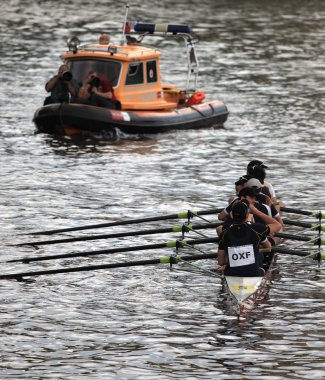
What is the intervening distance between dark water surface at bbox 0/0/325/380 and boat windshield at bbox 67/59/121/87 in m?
1.76

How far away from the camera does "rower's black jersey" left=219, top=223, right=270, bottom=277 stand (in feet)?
59.2

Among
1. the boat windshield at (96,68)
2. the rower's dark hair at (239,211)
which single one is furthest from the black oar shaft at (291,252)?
the boat windshield at (96,68)

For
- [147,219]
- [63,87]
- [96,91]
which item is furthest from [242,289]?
[63,87]

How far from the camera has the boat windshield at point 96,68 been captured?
107 ft

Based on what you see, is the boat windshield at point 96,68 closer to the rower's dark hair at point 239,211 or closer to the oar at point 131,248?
the oar at point 131,248

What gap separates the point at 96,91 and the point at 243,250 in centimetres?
1516

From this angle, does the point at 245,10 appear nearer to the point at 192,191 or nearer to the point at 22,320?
the point at 192,191

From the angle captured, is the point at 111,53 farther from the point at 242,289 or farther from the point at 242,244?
the point at 242,289

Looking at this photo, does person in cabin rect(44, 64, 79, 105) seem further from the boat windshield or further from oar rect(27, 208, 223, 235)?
oar rect(27, 208, 223, 235)

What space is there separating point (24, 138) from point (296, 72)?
48.3 feet

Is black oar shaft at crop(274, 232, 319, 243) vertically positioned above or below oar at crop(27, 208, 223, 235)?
above

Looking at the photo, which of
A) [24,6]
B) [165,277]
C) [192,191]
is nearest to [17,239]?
[165,277]

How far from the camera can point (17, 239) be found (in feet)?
74.8

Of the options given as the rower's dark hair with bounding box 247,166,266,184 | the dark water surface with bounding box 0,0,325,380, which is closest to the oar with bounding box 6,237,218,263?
the dark water surface with bounding box 0,0,325,380
